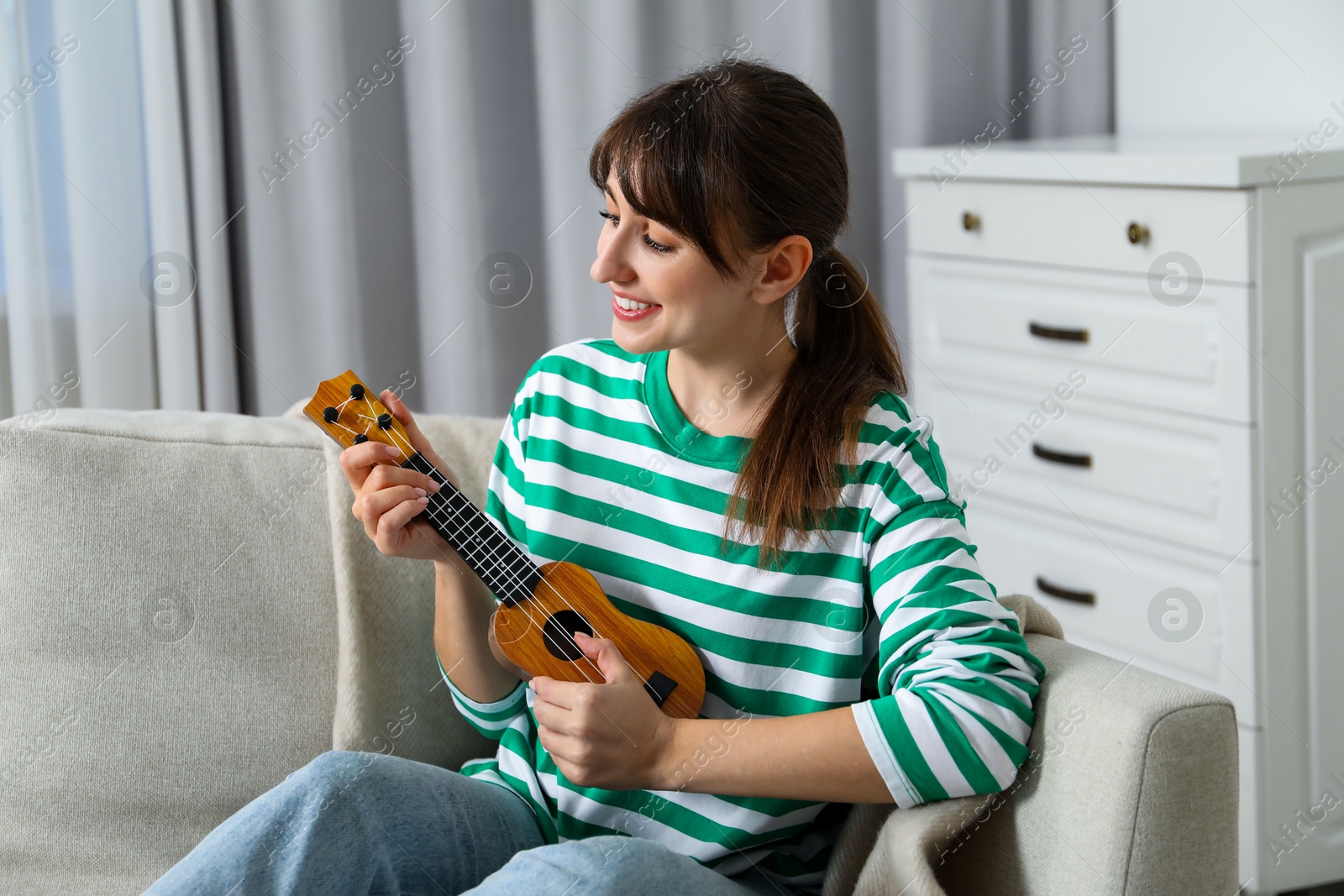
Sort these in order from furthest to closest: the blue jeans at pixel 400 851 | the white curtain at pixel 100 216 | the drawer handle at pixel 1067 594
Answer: the drawer handle at pixel 1067 594 < the white curtain at pixel 100 216 < the blue jeans at pixel 400 851

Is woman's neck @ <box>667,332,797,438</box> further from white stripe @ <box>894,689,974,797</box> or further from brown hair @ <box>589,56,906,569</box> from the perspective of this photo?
white stripe @ <box>894,689,974,797</box>

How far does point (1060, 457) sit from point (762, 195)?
1064mm

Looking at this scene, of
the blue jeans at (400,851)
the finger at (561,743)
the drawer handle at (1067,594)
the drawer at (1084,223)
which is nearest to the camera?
the blue jeans at (400,851)

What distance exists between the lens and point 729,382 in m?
1.06

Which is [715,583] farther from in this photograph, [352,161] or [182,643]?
[352,161]

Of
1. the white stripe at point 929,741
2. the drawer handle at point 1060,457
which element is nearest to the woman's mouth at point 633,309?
the white stripe at point 929,741

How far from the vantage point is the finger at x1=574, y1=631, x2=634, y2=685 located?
0.94m

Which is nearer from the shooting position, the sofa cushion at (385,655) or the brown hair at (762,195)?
the brown hair at (762,195)

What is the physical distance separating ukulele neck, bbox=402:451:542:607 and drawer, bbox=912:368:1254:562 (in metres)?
0.65

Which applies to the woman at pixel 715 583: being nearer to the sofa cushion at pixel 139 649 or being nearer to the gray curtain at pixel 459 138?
the sofa cushion at pixel 139 649

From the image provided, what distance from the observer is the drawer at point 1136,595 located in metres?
1.63

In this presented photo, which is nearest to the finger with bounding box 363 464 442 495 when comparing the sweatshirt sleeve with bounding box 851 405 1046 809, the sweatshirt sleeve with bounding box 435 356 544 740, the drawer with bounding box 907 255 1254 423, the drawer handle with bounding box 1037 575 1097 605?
the sweatshirt sleeve with bounding box 435 356 544 740

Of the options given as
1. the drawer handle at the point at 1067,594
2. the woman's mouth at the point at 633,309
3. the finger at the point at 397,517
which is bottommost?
the drawer handle at the point at 1067,594

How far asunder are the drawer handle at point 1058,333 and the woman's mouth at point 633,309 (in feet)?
3.34
